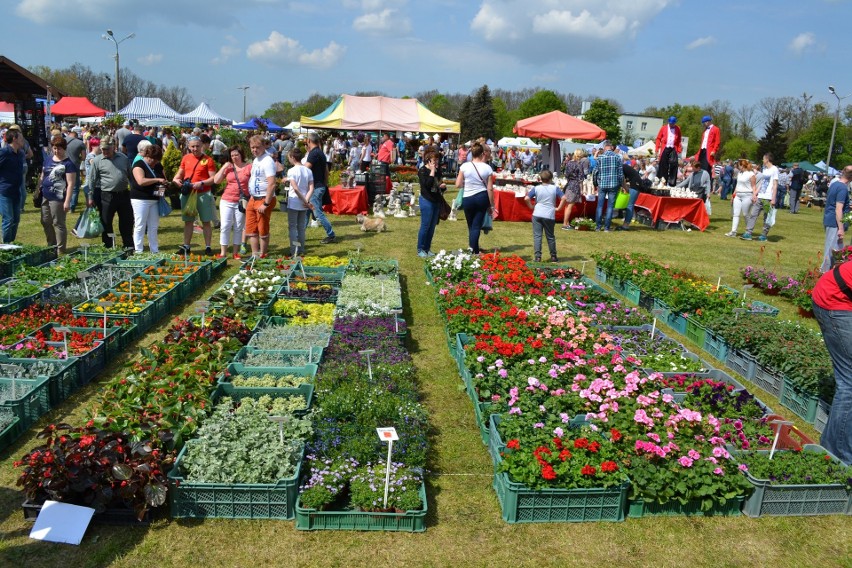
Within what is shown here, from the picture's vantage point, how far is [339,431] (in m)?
4.57

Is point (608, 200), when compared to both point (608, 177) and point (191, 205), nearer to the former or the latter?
point (608, 177)

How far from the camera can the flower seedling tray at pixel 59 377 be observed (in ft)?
17.3

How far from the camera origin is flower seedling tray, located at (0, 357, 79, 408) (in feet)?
17.3

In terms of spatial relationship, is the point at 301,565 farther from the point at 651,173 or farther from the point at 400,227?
the point at 651,173

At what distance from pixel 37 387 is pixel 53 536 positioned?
1.73 m

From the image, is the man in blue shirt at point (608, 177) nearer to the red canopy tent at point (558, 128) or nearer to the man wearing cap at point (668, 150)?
the man wearing cap at point (668, 150)

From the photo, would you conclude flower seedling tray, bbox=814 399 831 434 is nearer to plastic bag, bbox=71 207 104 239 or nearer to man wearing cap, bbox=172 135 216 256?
man wearing cap, bbox=172 135 216 256

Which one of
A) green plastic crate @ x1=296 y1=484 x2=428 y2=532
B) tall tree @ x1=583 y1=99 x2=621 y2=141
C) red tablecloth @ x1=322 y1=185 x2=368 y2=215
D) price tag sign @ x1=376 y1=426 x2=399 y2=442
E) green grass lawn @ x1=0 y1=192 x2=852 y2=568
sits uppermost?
tall tree @ x1=583 y1=99 x2=621 y2=141

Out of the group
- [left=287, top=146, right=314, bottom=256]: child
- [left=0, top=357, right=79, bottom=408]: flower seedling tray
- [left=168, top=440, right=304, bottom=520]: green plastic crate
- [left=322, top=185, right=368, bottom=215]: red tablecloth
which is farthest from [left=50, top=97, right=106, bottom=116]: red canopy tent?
[left=168, top=440, right=304, bottom=520]: green plastic crate

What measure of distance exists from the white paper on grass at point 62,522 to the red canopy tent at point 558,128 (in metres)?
15.6

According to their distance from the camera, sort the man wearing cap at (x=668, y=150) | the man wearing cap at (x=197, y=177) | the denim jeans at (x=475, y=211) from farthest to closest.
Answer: the man wearing cap at (x=668, y=150) → the denim jeans at (x=475, y=211) → the man wearing cap at (x=197, y=177)

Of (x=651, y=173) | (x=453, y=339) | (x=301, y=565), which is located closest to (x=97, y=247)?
(x=453, y=339)

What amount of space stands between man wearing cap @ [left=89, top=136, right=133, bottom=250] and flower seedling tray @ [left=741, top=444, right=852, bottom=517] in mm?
8804

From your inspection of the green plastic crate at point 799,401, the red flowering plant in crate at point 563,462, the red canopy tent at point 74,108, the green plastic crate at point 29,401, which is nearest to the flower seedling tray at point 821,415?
the green plastic crate at point 799,401
